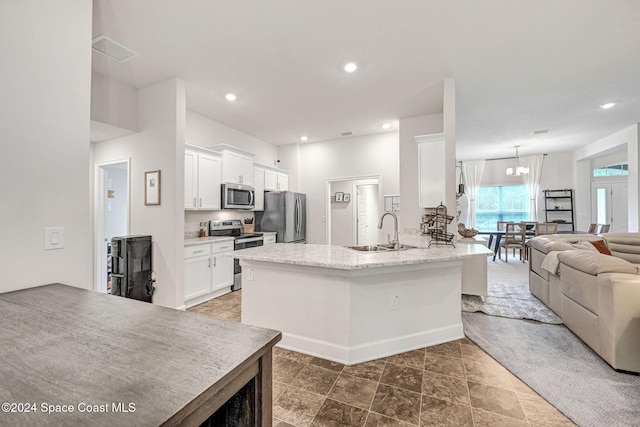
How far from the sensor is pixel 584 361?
2299 millimetres

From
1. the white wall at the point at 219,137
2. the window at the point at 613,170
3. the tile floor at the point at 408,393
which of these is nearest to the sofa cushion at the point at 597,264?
the tile floor at the point at 408,393

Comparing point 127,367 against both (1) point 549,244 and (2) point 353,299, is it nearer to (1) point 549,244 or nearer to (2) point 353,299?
(2) point 353,299

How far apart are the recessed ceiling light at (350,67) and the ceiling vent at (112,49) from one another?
7.54ft

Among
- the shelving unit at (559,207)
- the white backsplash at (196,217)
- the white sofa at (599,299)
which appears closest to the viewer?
the white sofa at (599,299)

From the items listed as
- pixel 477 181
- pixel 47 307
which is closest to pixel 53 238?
pixel 47 307

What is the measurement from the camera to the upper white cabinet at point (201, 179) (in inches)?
156

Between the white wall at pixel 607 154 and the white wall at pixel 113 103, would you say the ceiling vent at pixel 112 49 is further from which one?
the white wall at pixel 607 154

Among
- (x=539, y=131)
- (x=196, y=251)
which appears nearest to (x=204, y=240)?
(x=196, y=251)

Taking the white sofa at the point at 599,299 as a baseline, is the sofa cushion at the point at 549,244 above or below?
above

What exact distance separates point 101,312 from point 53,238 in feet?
2.69

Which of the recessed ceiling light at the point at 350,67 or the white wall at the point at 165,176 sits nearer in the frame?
the recessed ceiling light at the point at 350,67

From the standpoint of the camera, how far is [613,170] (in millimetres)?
7270

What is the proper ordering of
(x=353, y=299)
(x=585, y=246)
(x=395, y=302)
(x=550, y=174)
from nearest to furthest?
1. (x=353, y=299)
2. (x=395, y=302)
3. (x=585, y=246)
4. (x=550, y=174)

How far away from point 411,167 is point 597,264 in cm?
268
